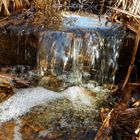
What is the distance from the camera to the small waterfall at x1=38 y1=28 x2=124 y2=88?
4125mm

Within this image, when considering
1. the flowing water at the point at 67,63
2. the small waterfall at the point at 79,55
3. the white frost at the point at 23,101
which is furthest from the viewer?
the small waterfall at the point at 79,55

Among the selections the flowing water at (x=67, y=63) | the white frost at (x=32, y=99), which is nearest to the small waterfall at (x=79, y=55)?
the flowing water at (x=67, y=63)

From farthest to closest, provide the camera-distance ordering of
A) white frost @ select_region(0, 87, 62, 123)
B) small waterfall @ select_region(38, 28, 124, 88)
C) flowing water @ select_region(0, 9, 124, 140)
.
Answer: small waterfall @ select_region(38, 28, 124, 88), flowing water @ select_region(0, 9, 124, 140), white frost @ select_region(0, 87, 62, 123)

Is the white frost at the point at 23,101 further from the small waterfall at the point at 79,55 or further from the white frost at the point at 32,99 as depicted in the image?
the small waterfall at the point at 79,55

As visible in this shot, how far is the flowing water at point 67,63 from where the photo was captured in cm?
371

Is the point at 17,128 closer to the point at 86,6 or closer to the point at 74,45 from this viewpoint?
the point at 74,45

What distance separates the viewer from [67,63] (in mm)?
4164

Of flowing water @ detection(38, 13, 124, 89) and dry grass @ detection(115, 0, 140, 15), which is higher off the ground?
dry grass @ detection(115, 0, 140, 15)

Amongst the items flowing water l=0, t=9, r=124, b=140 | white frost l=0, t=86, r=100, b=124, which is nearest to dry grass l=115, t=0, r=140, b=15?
flowing water l=0, t=9, r=124, b=140

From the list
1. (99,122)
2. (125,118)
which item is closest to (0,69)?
(99,122)

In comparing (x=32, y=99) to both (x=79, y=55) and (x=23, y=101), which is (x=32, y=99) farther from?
(x=79, y=55)

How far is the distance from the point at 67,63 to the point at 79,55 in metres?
0.18

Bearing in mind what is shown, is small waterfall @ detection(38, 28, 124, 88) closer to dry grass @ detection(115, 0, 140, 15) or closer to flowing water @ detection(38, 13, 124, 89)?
flowing water @ detection(38, 13, 124, 89)

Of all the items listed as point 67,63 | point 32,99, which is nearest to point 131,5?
point 67,63
